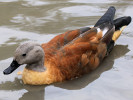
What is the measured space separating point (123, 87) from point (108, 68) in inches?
Answer: 32.0

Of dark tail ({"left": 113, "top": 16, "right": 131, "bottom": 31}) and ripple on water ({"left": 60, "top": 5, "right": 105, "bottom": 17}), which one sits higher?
dark tail ({"left": 113, "top": 16, "right": 131, "bottom": 31})

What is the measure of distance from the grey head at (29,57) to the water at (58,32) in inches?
13.7

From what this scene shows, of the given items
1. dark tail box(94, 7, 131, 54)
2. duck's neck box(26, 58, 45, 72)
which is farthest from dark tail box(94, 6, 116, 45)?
duck's neck box(26, 58, 45, 72)

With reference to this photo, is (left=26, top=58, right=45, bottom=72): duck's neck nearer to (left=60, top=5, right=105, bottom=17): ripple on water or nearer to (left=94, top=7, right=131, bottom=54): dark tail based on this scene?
(left=94, top=7, right=131, bottom=54): dark tail

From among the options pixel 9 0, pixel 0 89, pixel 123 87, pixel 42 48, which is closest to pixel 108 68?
pixel 123 87

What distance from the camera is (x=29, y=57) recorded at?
5.79 metres

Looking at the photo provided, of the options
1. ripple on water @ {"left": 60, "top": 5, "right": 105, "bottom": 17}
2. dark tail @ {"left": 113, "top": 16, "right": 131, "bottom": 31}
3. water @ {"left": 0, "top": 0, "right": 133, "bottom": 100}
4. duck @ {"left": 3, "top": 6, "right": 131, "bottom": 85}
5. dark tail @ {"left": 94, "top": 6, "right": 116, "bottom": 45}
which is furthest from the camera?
ripple on water @ {"left": 60, "top": 5, "right": 105, "bottom": 17}

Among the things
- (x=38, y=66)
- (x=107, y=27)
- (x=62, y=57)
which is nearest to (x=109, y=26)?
(x=107, y=27)

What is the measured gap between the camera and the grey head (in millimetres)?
5715

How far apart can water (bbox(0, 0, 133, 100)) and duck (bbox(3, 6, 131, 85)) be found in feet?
0.47

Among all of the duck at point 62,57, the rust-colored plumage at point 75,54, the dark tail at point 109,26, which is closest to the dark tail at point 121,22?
the dark tail at point 109,26

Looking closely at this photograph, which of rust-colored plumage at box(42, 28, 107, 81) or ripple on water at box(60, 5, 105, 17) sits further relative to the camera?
ripple on water at box(60, 5, 105, 17)

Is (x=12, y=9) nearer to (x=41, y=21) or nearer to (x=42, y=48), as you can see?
(x=41, y=21)

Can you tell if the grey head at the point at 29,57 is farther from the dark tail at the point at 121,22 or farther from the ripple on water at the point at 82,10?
the ripple on water at the point at 82,10
